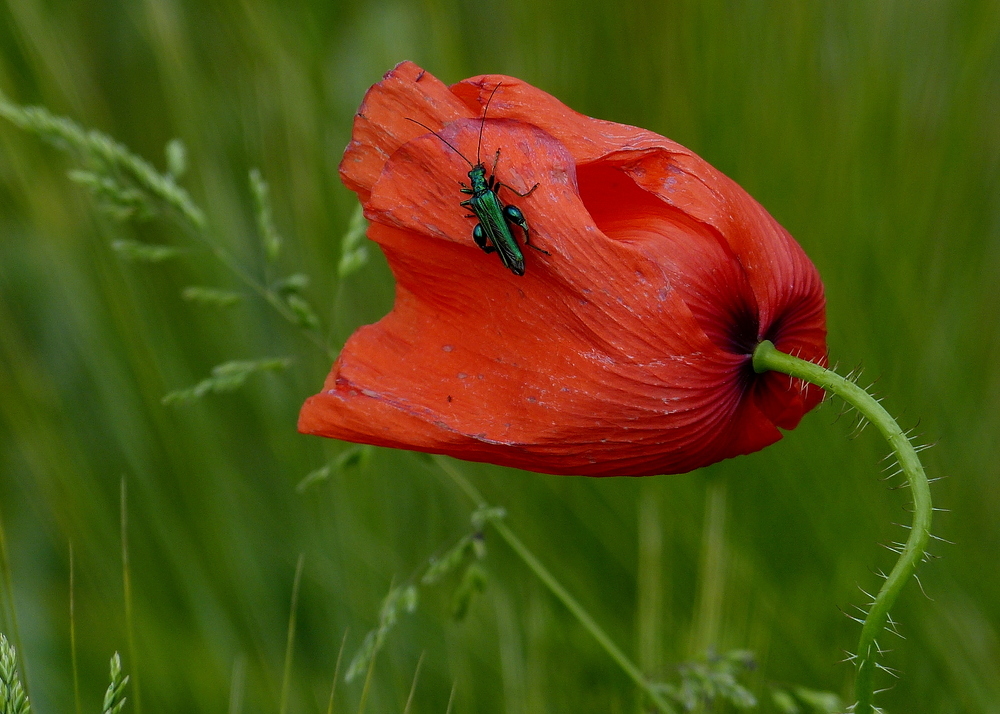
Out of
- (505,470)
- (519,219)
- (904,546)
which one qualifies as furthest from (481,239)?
(505,470)

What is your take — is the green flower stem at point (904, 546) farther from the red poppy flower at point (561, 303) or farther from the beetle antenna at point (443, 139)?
the beetle antenna at point (443, 139)

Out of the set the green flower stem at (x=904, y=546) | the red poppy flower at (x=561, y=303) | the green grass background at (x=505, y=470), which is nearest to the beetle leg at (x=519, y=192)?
the red poppy flower at (x=561, y=303)

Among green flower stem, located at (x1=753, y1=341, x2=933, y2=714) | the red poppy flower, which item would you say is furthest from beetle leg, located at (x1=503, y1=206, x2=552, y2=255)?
green flower stem, located at (x1=753, y1=341, x2=933, y2=714)

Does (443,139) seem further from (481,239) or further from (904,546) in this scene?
(904,546)

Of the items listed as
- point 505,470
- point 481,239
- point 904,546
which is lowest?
point 505,470

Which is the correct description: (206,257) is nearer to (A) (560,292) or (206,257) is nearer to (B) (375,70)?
(B) (375,70)

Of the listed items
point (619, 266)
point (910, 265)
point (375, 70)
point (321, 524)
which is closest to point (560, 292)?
point (619, 266)
